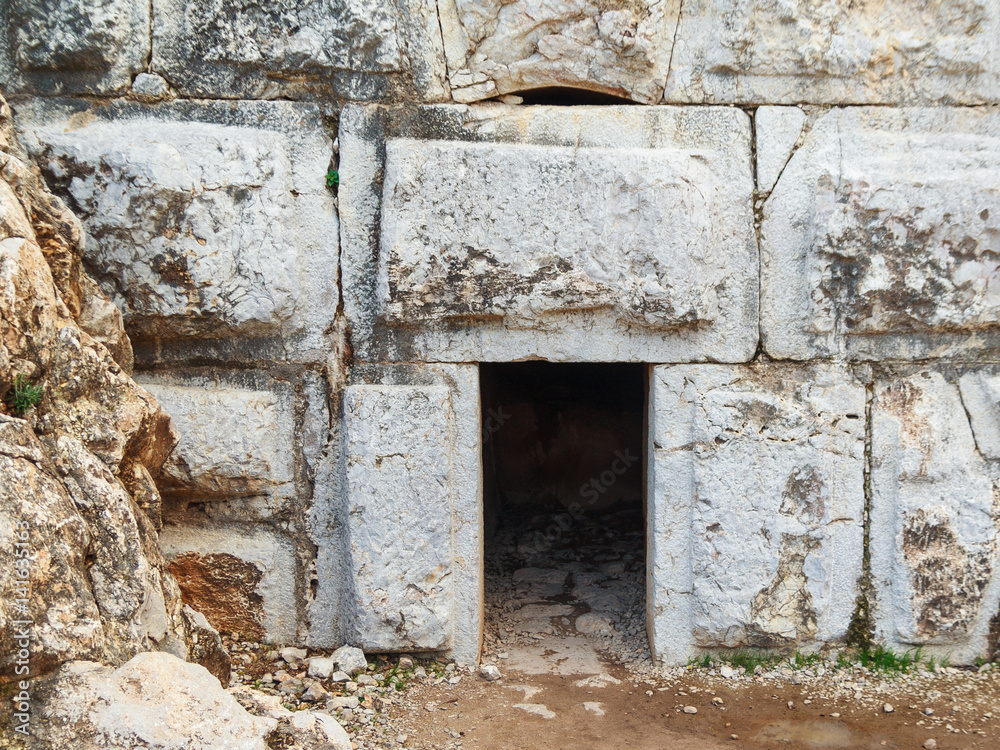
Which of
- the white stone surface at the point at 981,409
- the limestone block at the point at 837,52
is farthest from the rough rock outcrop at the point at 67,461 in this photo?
the white stone surface at the point at 981,409

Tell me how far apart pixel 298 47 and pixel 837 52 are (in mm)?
1876

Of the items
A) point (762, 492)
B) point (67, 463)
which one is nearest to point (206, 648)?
point (67, 463)

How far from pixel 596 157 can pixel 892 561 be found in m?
1.84

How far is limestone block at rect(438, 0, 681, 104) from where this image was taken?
2639 mm

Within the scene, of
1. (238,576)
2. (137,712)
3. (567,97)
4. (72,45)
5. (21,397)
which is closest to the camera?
(137,712)

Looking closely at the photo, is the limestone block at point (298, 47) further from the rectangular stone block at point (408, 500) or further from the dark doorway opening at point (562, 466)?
the dark doorway opening at point (562, 466)

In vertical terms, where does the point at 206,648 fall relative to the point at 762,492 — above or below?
below

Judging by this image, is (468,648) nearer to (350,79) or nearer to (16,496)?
(16,496)

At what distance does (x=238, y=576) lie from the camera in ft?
9.56

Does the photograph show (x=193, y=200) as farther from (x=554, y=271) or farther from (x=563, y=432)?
(x=563, y=432)

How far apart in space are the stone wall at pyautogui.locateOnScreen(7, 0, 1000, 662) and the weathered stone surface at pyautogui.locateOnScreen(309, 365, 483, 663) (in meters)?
0.01

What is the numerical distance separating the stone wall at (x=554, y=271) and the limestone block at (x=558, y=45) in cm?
1

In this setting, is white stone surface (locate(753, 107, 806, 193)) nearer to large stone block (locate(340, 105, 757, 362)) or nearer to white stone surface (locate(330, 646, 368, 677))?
large stone block (locate(340, 105, 757, 362))

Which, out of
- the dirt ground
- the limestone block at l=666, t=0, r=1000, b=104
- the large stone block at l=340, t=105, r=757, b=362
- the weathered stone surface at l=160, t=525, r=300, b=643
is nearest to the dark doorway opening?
the dirt ground
